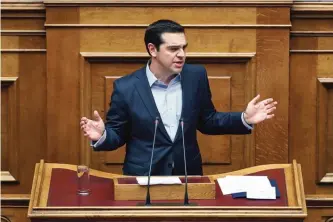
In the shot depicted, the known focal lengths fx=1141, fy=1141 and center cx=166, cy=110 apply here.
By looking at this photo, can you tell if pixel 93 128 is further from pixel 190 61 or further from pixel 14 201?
pixel 14 201

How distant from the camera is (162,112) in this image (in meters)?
4.96

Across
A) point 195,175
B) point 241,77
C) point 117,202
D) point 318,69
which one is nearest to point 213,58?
point 241,77

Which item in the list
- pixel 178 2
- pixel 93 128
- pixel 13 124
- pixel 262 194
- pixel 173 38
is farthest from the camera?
pixel 13 124

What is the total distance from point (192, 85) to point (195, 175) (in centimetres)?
40

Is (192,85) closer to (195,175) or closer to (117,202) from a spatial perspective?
(195,175)

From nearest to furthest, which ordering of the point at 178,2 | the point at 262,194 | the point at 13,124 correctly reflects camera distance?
the point at 262,194 < the point at 178,2 < the point at 13,124

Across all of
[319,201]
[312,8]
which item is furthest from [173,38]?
[319,201]

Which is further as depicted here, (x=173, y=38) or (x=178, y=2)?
(x=178, y=2)

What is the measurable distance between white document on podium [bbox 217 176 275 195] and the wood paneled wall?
112 centimetres

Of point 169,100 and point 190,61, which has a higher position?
point 190,61

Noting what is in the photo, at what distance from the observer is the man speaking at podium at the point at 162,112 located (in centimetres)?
491

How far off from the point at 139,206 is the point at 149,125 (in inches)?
26.0

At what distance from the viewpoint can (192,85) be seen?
501 cm

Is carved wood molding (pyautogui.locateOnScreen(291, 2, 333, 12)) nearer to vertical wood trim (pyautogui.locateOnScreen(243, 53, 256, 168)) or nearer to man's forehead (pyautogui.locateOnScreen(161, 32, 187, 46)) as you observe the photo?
vertical wood trim (pyautogui.locateOnScreen(243, 53, 256, 168))
